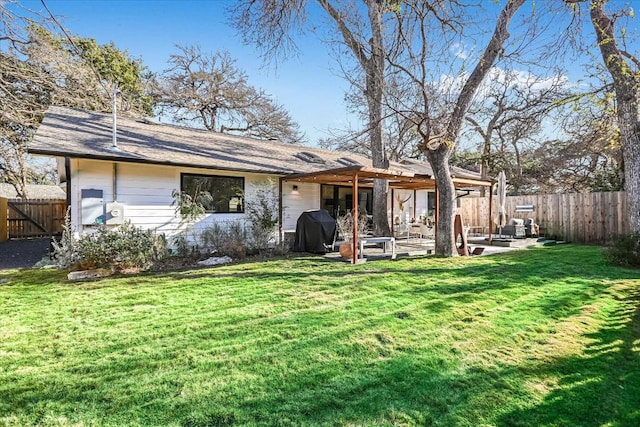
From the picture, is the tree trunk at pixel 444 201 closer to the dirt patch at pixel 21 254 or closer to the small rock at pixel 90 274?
the small rock at pixel 90 274

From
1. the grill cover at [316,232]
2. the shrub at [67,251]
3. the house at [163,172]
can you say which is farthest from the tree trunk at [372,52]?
the shrub at [67,251]

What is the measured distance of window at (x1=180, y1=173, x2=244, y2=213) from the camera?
31.2ft

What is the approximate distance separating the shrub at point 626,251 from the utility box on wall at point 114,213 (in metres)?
11.5

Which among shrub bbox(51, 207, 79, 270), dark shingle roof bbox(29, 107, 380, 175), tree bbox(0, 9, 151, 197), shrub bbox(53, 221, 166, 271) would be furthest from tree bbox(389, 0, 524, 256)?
shrub bbox(51, 207, 79, 270)

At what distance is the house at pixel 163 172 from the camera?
7.85 m

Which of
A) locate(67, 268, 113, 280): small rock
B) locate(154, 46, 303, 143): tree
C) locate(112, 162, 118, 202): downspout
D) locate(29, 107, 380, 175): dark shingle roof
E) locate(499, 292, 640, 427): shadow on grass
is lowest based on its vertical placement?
locate(499, 292, 640, 427): shadow on grass

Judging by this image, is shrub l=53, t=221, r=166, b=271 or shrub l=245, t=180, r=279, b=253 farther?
shrub l=245, t=180, r=279, b=253

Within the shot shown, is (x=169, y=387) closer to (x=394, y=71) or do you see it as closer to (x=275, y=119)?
(x=394, y=71)

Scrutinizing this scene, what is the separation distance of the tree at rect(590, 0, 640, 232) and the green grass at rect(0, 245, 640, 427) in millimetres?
4187

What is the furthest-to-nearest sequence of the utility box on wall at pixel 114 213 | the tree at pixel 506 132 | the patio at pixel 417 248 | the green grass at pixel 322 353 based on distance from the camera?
the tree at pixel 506 132, the patio at pixel 417 248, the utility box on wall at pixel 114 213, the green grass at pixel 322 353

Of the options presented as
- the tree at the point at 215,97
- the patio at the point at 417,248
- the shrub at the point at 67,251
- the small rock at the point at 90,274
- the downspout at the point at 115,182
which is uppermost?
the tree at the point at 215,97

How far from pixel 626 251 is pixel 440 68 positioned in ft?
20.3

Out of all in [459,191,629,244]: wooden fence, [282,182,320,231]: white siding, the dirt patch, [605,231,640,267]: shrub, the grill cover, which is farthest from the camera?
[459,191,629,244]: wooden fence

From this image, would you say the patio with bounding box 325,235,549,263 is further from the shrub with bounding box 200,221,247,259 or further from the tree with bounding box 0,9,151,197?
the tree with bounding box 0,9,151,197
